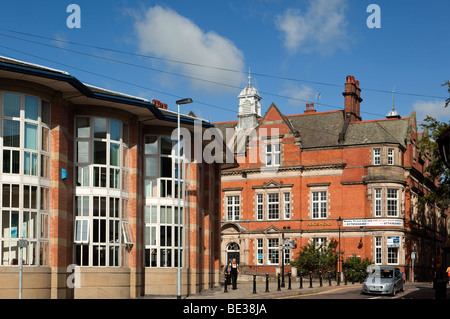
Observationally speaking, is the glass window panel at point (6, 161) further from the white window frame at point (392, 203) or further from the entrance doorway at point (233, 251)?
the entrance doorway at point (233, 251)

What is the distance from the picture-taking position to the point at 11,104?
27.9 m

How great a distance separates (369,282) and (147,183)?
13.3 meters

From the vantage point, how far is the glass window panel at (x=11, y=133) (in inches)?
1093

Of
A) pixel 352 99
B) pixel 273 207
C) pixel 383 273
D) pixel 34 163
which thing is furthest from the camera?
pixel 352 99

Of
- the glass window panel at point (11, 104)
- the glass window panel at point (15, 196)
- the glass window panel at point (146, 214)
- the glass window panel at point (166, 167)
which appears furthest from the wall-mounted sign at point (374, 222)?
the glass window panel at point (11, 104)

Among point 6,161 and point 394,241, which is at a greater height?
point 6,161

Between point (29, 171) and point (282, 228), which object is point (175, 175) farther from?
point (282, 228)

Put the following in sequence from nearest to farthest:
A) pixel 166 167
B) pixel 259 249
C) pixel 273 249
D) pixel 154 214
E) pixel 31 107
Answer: pixel 31 107 → pixel 154 214 → pixel 166 167 → pixel 273 249 → pixel 259 249

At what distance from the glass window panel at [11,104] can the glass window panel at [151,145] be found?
9.09 metres

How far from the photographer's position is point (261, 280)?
197 feet

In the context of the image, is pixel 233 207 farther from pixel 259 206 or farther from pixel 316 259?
pixel 316 259

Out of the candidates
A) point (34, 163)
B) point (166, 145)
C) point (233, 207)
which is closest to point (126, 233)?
point (166, 145)

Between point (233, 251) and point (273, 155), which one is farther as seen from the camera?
point (233, 251)

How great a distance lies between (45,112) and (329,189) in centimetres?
3974
